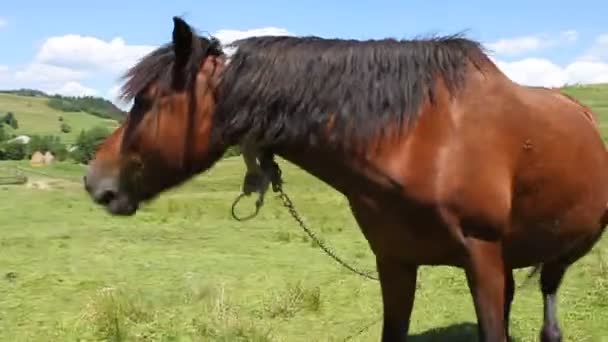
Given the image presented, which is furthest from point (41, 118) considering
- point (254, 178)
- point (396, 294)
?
point (254, 178)

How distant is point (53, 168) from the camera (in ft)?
99.1

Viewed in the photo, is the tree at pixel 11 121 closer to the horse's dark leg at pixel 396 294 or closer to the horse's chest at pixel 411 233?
the horse's dark leg at pixel 396 294

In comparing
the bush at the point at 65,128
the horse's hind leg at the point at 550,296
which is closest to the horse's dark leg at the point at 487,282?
the horse's hind leg at the point at 550,296

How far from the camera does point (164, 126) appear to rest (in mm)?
3342

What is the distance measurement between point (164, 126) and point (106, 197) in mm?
445

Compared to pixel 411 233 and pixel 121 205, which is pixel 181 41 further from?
pixel 411 233

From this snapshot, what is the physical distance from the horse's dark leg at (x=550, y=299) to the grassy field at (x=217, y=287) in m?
0.34

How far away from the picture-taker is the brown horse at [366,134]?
11.0 feet

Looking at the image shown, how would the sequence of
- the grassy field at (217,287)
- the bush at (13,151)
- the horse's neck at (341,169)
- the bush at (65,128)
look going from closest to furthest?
1. the horse's neck at (341,169)
2. the grassy field at (217,287)
3. the bush at (13,151)
4. the bush at (65,128)

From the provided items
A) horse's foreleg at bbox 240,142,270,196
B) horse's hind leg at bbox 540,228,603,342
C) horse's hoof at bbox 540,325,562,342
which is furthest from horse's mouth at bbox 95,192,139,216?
horse's hoof at bbox 540,325,562,342

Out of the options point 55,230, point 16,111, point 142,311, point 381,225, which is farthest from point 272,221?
point 16,111

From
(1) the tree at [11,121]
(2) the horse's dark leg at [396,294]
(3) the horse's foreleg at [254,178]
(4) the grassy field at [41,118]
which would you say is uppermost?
(3) the horse's foreleg at [254,178]

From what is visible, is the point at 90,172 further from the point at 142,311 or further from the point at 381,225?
the point at 142,311

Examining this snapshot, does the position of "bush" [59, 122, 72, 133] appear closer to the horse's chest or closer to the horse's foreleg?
the horse's foreleg
